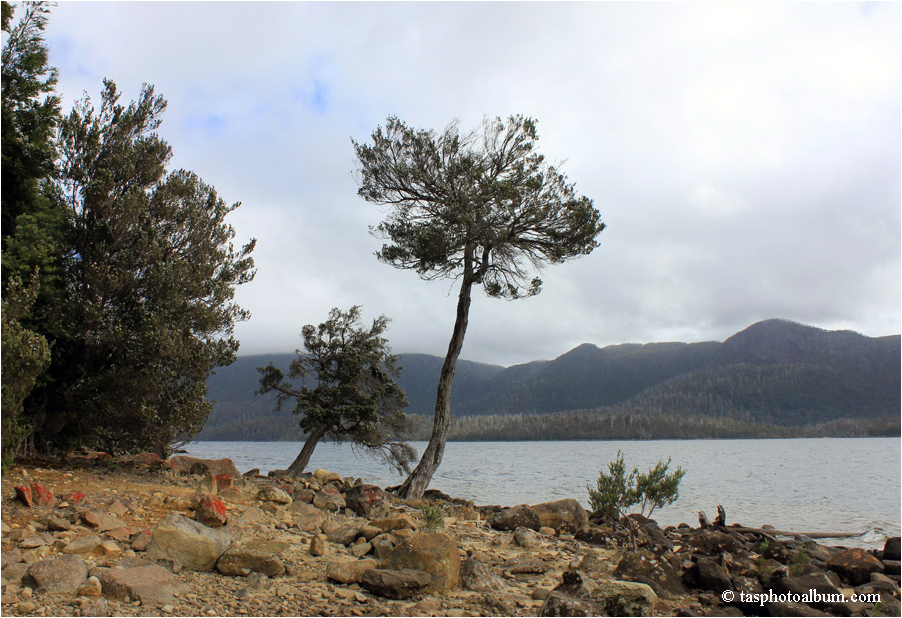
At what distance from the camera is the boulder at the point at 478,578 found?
7730 millimetres

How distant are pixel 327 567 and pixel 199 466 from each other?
9.90m

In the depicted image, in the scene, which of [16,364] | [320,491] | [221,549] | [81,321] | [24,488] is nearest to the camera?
[221,549]

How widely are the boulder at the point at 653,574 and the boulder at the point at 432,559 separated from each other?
2.82 meters

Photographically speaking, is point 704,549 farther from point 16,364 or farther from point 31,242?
point 31,242

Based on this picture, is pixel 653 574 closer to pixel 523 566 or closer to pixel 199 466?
pixel 523 566

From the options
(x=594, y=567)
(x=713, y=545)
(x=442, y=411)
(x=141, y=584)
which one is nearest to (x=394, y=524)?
(x=594, y=567)

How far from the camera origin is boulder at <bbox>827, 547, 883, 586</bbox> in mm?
10844

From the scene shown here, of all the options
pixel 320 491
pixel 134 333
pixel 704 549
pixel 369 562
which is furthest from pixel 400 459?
pixel 369 562

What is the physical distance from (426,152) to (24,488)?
14.0 meters

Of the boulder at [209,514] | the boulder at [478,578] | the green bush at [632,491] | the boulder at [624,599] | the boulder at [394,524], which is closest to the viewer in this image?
the boulder at [624,599]

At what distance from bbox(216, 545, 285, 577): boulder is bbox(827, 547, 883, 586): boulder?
10.7 metres

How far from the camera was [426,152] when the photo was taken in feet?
61.4

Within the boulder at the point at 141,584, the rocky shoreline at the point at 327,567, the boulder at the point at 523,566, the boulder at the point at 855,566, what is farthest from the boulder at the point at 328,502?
the boulder at the point at 855,566

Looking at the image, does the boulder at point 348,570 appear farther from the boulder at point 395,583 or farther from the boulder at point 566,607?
the boulder at point 566,607
